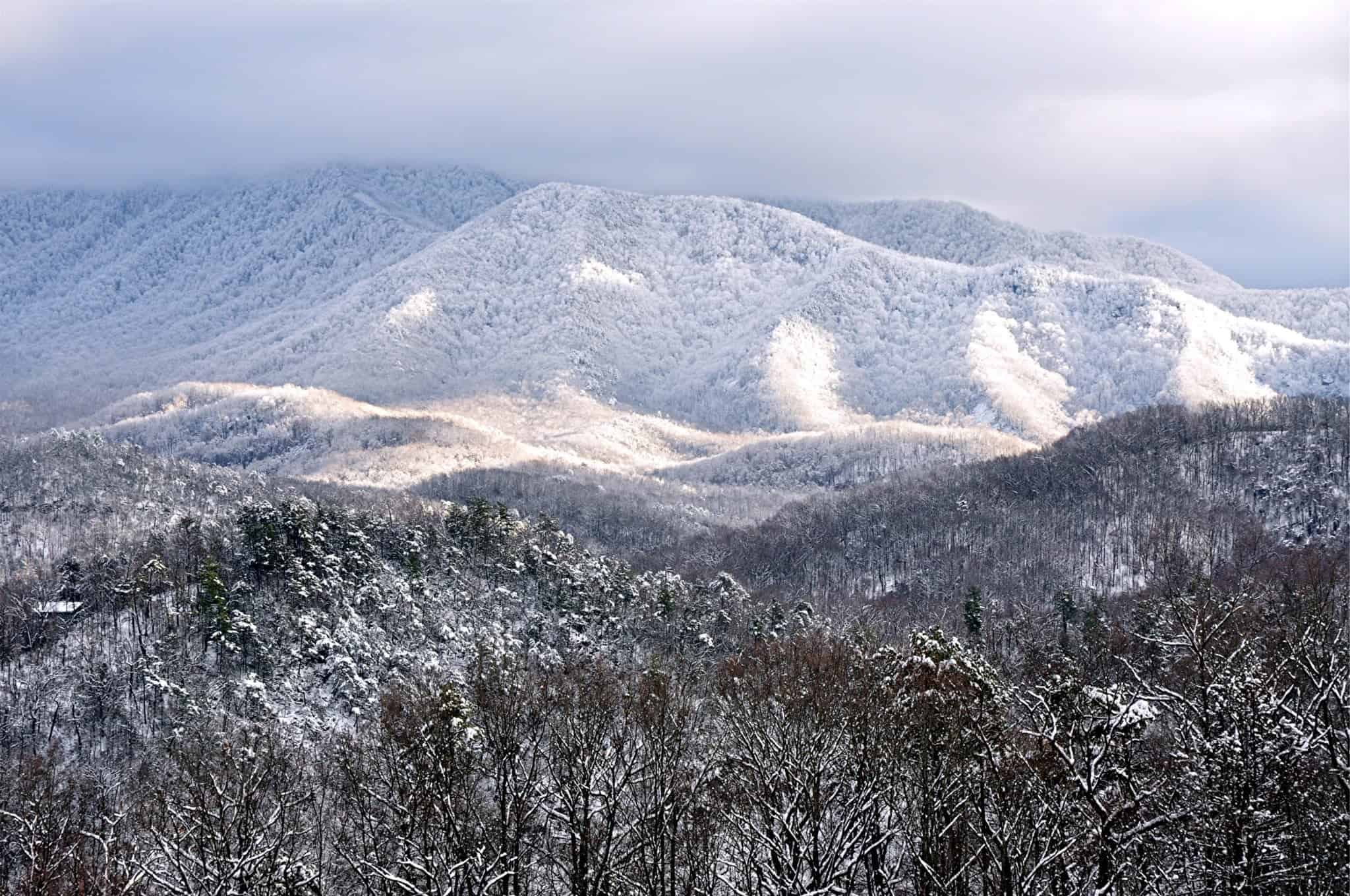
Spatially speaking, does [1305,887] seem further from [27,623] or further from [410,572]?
[27,623]

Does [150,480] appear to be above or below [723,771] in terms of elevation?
below

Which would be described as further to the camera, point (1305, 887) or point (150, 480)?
point (150, 480)

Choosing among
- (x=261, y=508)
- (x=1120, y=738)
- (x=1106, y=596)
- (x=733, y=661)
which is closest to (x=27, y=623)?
(x=261, y=508)

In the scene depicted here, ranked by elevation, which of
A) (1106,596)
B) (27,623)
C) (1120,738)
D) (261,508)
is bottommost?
(1106,596)

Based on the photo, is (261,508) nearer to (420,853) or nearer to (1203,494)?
(420,853)

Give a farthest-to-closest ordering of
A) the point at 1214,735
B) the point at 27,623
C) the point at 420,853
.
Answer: the point at 27,623 → the point at 420,853 → the point at 1214,735

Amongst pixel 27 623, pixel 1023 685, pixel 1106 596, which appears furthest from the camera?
pixel 1106 596
